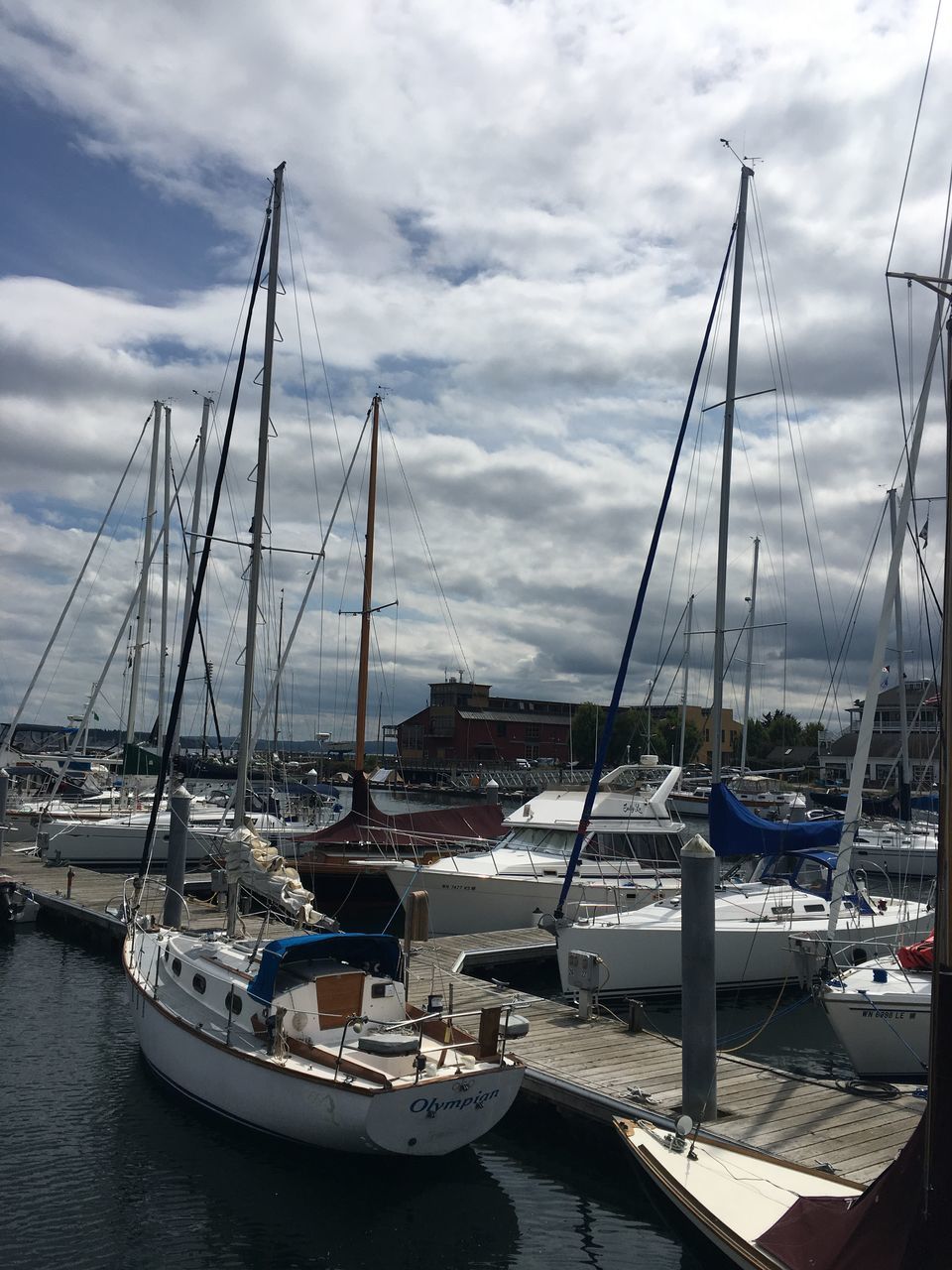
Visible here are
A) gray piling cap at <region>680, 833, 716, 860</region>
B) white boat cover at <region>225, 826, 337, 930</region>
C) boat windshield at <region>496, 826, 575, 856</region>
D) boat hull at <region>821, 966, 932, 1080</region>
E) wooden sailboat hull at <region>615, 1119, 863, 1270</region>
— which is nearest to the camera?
wooden sailboat hull at <region>615, 1119, 863, 1270</region>

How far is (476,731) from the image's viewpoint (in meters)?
113

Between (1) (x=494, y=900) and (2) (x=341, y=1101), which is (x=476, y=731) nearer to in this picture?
(1) (x=494, y=900)

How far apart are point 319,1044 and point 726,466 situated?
14997 mm

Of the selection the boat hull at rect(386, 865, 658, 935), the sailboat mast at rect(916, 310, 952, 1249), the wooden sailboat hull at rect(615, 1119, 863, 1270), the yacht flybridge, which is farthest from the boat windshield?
the sailboat mast at rect(916, 310, 952, 1249)

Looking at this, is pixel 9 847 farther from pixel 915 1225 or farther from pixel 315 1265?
pixel 915 1225

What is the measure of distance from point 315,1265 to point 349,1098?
59.4 inches

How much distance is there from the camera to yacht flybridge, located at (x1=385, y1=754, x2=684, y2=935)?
22328mm

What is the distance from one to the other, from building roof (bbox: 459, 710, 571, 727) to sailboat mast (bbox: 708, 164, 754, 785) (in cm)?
8975

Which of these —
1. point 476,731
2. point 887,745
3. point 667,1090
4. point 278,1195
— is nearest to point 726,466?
point 667,1090

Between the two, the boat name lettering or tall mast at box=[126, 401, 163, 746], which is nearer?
the boat name lettering

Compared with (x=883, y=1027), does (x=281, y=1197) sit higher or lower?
lower

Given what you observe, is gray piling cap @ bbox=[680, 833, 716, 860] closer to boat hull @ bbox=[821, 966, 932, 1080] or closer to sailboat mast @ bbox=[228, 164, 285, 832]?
boat hull @ bbox=[821, 966, 932, 1080]

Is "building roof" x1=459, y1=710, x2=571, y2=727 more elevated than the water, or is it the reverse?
"building roof" x1=459, y1=710, x2=571, y2=727

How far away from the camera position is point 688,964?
35.8 feet
